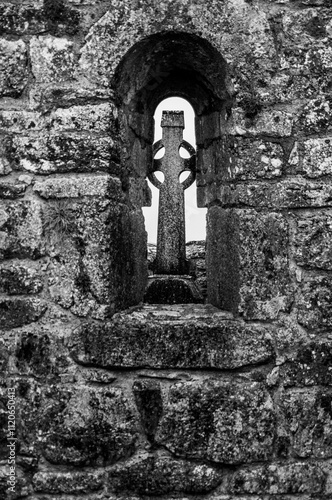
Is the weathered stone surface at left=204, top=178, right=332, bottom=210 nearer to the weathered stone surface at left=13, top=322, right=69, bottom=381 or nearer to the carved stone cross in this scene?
the carved stone cross

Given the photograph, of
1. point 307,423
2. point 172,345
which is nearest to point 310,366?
point 307,423

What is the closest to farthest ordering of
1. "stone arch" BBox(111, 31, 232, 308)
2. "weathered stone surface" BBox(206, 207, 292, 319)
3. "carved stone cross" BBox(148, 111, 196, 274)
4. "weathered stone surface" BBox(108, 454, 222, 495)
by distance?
"weathered stone surface" BBox(108, 454, 222, 495) → "weathered stone surface" BBox(206, 207, 292, 319) → "stone arch" BBox(111, 31, 232, 308) → "carved stone cross" BBox(148, 111, 196, 274)

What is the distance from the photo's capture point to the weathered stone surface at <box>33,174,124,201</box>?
9.23ft

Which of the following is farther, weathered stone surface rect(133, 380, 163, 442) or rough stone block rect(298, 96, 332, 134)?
rough stone block rect(298, 96, 332, 134)

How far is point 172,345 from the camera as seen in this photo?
9.05 feet

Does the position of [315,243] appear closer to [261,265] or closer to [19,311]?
[261,265]

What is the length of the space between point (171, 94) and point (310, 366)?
2.00 m

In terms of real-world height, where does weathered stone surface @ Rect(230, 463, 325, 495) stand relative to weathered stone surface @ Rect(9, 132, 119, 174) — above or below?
below

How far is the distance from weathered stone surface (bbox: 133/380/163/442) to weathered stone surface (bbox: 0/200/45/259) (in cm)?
A: 92

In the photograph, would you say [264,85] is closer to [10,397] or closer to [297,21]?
[297,21]

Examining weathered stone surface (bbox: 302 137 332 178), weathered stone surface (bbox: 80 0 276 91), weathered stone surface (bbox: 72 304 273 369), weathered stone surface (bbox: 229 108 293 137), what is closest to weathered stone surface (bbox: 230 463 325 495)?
weathered stone surface (bbox: 72 304 273 369)

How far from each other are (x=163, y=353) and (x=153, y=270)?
104 cm

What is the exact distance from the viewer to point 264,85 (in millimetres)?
2873

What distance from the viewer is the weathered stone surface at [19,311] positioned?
282 centimetres
